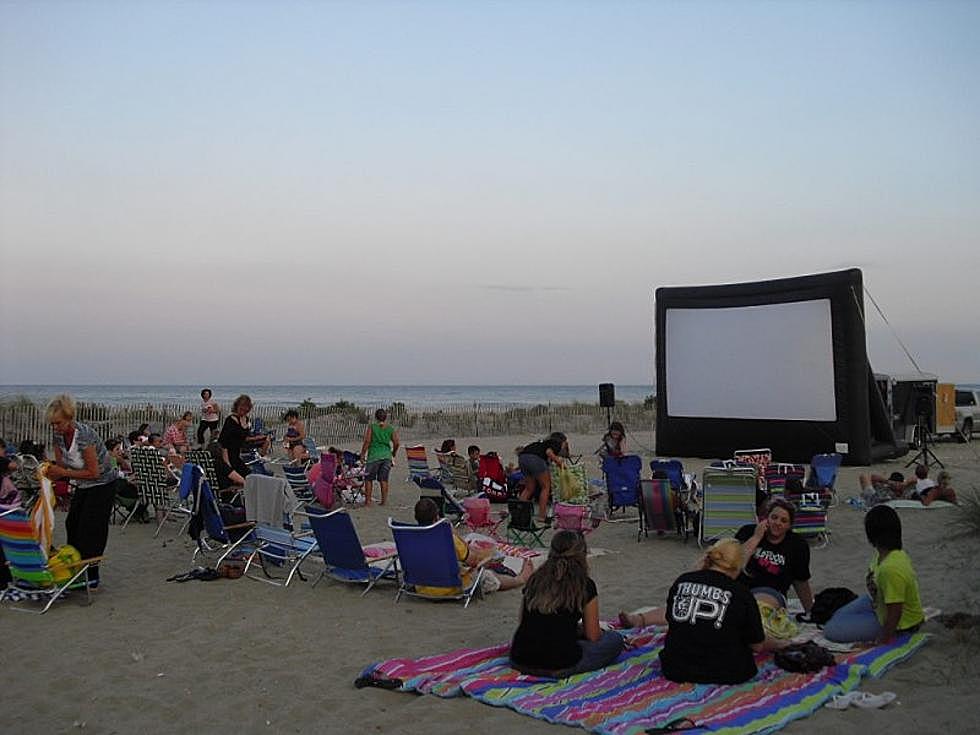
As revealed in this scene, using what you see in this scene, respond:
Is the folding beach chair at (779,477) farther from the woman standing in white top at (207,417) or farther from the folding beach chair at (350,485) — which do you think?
the woman standing in white top at (207,417)

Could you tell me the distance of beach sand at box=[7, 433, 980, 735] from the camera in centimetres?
377

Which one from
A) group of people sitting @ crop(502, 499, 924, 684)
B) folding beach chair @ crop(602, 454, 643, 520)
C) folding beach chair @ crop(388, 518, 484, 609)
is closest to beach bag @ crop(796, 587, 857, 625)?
group of people sitting @ crop(502, 499, 924, 684)

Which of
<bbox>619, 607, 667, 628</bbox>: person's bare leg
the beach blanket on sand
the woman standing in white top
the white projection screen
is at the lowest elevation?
the beach blanket on sand

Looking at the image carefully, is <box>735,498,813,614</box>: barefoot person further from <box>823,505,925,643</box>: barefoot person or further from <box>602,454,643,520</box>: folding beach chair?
<box>602,454,643,520</box>: folding beach chair

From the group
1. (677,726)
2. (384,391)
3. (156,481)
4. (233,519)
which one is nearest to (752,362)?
(156,481)

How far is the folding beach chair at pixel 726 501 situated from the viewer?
7.55 meters

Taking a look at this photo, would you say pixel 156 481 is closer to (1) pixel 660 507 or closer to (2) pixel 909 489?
(1) pixel 660 507

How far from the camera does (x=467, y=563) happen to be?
6.03 meters

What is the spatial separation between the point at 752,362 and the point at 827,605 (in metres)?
11.0

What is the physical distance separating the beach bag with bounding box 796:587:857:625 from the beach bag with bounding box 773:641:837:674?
27.2 inches

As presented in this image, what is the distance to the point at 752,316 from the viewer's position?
50.9ft

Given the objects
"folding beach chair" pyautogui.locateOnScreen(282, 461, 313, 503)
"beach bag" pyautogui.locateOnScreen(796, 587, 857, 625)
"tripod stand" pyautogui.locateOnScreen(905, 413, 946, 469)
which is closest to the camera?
"beach bag" pyautogui.locateOnScreen(796, 587, 857, 625)

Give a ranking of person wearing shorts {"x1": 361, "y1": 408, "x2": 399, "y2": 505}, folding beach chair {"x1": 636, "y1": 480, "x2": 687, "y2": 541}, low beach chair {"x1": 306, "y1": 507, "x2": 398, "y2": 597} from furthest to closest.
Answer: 1. person wearing shorts {"x1": 361, "y1": 408, "x2": 399, "y2": 505}
2. folding beach chair {"x1": 636, "y1": 480, "x2": 687, "y2": 541}
3. low beach chair {"x1": 306, "y1": 507, "x2": 398, "y2": 597}

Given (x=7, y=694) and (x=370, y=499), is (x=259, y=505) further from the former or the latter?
(x=370, y=499)
